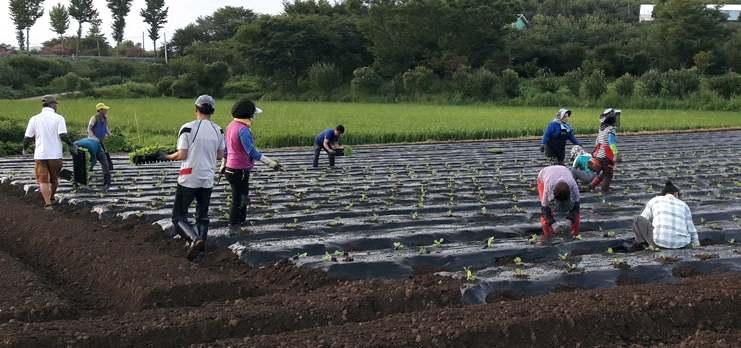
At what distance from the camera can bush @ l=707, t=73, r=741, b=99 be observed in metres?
38.3

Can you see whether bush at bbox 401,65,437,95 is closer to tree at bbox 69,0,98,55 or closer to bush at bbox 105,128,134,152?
bush at bbox 105,128,134,152

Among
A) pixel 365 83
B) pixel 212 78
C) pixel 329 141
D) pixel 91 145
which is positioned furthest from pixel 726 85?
pixel 91 145

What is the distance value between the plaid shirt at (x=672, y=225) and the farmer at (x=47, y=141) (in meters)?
7.14

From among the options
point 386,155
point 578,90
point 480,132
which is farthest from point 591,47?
point 386,155

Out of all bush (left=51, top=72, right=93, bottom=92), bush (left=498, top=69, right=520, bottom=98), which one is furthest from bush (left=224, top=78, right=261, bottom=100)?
bush (left=498, top=69, right=520, bottom=98)

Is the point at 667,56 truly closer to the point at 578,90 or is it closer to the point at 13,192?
the point at 578,90

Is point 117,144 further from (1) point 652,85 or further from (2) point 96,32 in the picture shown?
(2) point 96,32

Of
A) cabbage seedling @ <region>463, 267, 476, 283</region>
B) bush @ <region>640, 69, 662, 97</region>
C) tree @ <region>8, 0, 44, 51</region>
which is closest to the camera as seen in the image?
cabbage seedling @ <region>463, 267, 476, 283</region>

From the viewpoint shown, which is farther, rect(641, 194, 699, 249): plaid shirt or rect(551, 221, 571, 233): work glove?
rect(551, 221, 571, 233): work glove

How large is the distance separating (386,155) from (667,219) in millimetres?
11059

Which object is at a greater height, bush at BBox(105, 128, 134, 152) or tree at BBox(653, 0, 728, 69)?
tree at BBox(653, 0, 728, 69)

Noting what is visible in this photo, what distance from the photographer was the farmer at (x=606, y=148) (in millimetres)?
10453

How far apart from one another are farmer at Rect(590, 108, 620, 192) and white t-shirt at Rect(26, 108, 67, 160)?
7361 millimetres

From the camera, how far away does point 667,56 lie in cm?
4778
